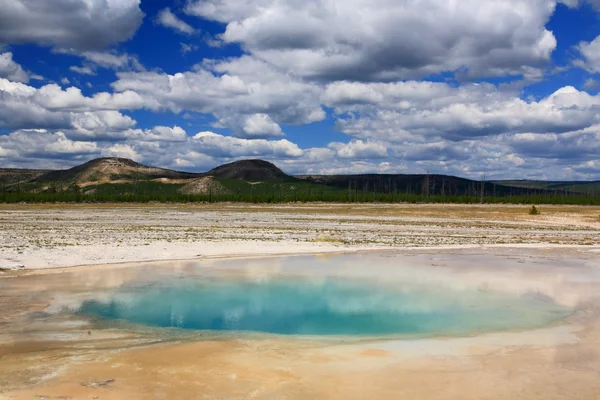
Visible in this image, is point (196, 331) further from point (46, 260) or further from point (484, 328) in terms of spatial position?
point (46, 260)

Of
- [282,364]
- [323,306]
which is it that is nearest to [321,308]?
[323,306]

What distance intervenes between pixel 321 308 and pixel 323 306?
32cm

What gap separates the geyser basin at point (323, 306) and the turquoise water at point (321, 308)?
0.10 ft

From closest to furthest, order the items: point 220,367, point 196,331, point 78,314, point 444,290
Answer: point 220,367 → point 196,331 → point 78,314 → point 444,290

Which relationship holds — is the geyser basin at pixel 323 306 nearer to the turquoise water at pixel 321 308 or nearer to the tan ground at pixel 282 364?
the turquoise water at pixel 321 308

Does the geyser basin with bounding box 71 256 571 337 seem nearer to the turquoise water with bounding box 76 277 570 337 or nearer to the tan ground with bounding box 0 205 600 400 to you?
the turquoise water with bounding box 76 277 570 337

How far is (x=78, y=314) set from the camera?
16.0 metres

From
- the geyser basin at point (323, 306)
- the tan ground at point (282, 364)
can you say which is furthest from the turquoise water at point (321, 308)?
the tan ground at point (282, 364)

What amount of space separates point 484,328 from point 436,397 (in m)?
6.27

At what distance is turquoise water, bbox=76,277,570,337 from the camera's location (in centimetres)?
1528

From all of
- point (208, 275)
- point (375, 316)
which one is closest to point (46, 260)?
point (208, 275)

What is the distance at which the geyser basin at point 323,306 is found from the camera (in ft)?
50.4

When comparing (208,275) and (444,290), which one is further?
(208,275)

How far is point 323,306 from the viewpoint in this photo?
18141 mm
